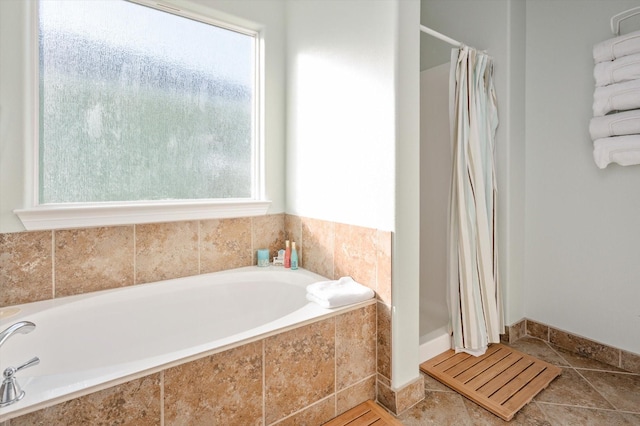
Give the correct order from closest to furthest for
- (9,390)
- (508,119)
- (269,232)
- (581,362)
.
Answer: (9,390)
(581,362)
(508,119)
(269,232)

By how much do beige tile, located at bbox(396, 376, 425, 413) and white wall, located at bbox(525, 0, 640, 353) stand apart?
1217mm

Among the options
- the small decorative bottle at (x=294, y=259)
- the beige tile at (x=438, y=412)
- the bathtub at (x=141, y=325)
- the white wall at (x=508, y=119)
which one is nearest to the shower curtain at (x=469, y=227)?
the white wall at (x=508, y=119)

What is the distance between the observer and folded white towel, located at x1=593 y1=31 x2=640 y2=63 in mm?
1780

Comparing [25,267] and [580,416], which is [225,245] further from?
[580,416]

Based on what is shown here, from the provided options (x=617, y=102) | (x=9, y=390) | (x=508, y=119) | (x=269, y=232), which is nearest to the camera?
(x=9, y=390)

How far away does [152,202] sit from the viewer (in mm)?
1914

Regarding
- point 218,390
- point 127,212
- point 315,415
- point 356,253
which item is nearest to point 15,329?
point 218,390

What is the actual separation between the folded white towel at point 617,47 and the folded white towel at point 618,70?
0.03 m

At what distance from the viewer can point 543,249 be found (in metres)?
2.28

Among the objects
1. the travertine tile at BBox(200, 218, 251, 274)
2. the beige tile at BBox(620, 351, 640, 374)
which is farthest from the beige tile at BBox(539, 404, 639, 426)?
the travertine tile at BBox(200, 218, 251, 274)

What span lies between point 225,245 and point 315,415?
1.13m

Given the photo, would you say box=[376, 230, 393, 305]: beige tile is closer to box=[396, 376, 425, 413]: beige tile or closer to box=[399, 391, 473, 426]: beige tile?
box=[396, 376, 425, 413]: beige tile

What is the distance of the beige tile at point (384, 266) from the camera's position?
5.21 feet

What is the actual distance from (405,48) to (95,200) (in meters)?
1.76
